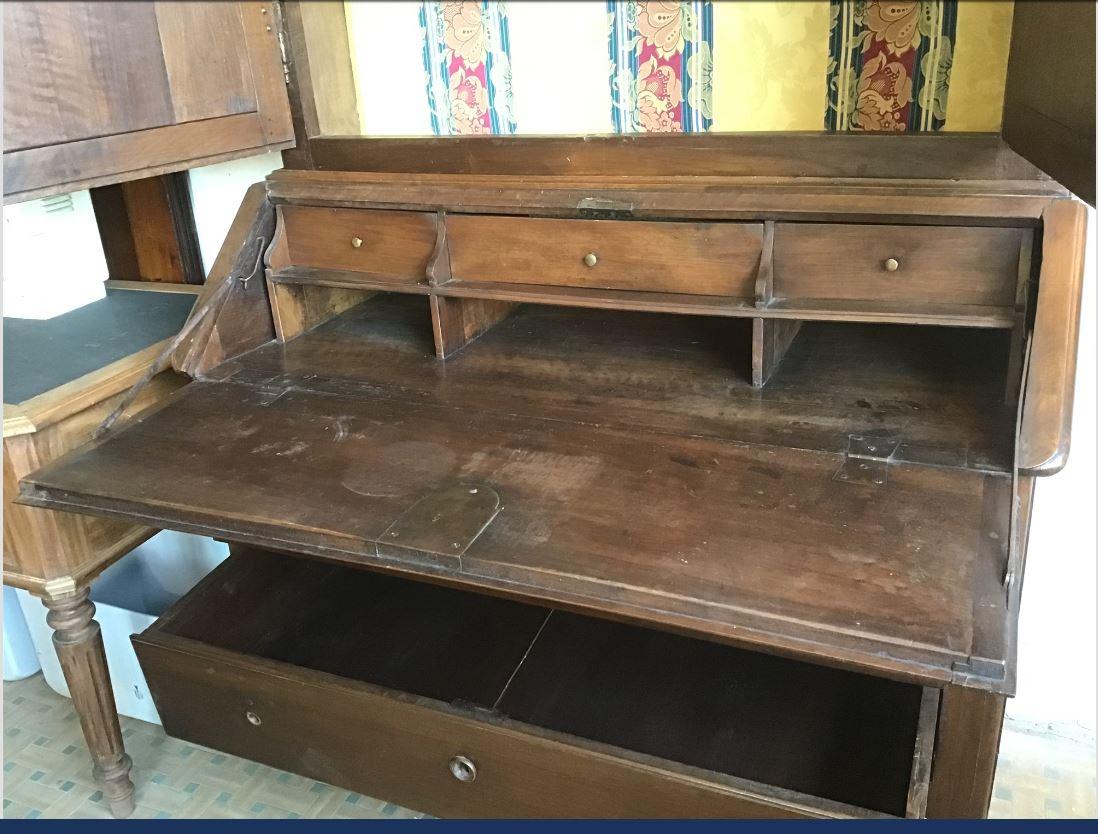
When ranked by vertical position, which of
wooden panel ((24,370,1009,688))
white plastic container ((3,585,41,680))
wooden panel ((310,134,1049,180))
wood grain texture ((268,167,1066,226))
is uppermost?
wooden panel ((310,134,1049,180))

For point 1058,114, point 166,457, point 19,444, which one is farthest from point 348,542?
point 1058,114

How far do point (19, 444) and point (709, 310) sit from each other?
1064mm

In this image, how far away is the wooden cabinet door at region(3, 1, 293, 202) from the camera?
1.03m

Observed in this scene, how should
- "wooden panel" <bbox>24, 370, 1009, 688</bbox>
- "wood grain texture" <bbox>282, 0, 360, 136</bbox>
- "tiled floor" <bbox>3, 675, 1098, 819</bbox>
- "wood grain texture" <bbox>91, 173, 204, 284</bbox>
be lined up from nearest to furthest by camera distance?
"wooden panel" <bbox>24, 370, 1009, 688</bbox> < "wood grain texture" <bbox>282, 0, 360, 136</bbox> < "tiled floor" <bbox>3, 675, 1098, 819</bbox> < "wood grain texture" <bbox>91, 173, 204, 284</bbox>

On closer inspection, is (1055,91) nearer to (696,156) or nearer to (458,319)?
(696,156)

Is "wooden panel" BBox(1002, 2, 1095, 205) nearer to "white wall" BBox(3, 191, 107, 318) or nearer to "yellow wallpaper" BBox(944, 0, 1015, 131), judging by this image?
"yellow wallpaper" BBox(944, 0, 1015, 131)

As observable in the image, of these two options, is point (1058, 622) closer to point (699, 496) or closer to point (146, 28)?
point (699, 496)

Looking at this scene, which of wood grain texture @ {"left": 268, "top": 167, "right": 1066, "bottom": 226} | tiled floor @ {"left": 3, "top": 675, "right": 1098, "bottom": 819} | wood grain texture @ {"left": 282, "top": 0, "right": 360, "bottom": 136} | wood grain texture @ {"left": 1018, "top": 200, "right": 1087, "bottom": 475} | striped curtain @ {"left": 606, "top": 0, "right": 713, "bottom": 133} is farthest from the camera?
tiled floor @ {"left": 3, "top": 675, "right": 1098, "bottom": 819}

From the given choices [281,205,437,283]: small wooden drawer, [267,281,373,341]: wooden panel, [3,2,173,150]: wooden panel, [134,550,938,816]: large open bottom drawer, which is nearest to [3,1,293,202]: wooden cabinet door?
[3,2,173,150]: wooden panel

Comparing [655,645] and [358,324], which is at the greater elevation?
[358,324]

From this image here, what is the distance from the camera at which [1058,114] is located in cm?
91

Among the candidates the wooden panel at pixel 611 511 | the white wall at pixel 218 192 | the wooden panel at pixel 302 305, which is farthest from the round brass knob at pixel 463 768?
the white wall at pixel 218 192

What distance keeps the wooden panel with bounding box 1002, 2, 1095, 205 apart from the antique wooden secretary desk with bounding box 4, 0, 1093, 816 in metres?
0.14

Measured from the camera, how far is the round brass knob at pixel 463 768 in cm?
134
